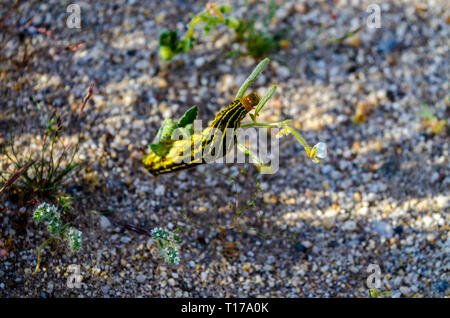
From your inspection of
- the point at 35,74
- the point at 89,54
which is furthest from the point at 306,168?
the point at 35,74

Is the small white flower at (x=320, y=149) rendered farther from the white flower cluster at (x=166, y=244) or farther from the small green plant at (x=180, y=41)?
the small green plant at (x=180, y=41)

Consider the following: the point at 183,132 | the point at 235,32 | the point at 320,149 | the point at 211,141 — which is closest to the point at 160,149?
the point at 183,132

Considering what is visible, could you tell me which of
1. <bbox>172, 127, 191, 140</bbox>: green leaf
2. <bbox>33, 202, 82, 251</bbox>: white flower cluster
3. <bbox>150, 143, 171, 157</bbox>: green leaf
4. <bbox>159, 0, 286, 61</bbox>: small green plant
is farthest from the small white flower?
<bbox>33, 202, 82, 251</bbox>: white flower cluster

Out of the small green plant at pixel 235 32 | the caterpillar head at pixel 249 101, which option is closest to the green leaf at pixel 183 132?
the caterpillar head at pixel 249 101

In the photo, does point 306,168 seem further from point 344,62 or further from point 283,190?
point 344,62

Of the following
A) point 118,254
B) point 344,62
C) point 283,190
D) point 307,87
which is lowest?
point 118,254

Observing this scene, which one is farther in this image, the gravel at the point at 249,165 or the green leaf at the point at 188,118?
the gravel at the point at 249,165
